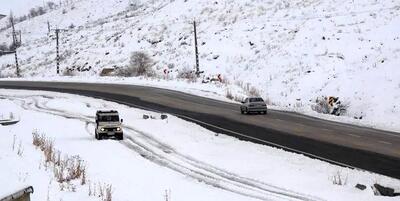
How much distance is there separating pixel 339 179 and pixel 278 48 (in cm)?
4058

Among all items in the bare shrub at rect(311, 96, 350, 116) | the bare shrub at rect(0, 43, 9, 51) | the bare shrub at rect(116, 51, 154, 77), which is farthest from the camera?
the bare shrub at rect(0, 43, 9, 51)

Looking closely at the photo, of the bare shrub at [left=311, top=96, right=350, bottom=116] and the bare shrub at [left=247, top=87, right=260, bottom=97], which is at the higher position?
the bare shrub at [left=247, top=87, right=260, bottom=97]

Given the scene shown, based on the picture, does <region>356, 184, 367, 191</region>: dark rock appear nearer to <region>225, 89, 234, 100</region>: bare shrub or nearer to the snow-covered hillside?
the snow-covered hillside

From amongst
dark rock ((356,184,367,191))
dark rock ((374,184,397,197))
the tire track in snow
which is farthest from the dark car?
dark rock ((374,184,397,197))

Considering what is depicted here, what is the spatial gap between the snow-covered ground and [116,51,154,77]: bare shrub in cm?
3535

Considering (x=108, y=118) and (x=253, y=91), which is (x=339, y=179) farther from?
(x=253, y=91)

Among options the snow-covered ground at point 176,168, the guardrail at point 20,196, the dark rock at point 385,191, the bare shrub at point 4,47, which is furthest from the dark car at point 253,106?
the bare shrub at point 4,47

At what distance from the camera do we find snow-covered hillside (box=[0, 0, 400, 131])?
41.0 m

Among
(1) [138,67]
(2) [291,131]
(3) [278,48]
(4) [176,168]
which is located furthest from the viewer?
(1) [138,67]

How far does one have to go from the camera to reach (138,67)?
67688 mm

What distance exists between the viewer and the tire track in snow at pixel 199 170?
15797 mm

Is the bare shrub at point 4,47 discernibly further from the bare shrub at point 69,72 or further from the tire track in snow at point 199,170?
the tire track in snow at point 199,170

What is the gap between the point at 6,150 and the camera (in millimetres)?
20141

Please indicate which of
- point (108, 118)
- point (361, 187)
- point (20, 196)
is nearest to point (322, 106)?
point (108, 118)
